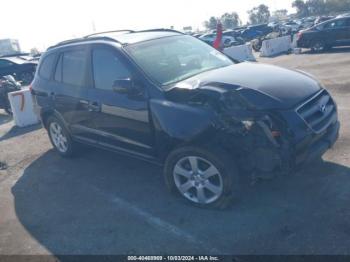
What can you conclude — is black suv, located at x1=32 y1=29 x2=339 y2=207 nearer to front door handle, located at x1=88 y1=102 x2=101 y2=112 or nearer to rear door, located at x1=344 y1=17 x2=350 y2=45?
front door handle, located at x1=88 y1=102 x2=101 y2=112

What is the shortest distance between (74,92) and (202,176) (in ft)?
8.39

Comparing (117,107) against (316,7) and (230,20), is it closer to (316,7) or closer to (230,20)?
(316,7)

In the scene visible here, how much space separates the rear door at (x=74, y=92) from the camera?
540cm

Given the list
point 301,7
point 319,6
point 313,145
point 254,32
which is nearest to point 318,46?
point 313,145

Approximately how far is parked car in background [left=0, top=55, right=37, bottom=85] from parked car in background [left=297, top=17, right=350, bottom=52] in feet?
47.4

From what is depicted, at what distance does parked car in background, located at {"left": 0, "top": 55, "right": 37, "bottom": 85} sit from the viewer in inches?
779

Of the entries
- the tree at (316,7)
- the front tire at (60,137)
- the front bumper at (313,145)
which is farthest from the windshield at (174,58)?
the tree at (316,7)

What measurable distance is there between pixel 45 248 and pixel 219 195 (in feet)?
6.42

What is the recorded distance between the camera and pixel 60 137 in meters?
6.51

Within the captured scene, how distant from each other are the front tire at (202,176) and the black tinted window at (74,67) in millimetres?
2113

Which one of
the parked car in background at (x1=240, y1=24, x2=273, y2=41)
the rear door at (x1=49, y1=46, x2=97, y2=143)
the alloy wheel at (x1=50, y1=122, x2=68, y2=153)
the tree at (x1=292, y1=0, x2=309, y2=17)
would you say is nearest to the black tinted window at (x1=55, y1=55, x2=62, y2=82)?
the rear door at (x1=49, y1=46, x2=97, y2=143)

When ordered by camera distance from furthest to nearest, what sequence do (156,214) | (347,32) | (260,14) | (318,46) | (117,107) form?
(260,14), (318,46), (347,32), (117,107), (156,214)

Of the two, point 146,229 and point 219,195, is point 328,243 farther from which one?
point 146,229

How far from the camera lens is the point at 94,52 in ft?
17.0
